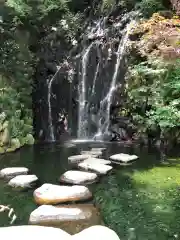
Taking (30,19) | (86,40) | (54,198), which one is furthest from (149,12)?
(54,198)

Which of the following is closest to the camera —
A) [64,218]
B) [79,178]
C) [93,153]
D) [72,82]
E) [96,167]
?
[64,218]

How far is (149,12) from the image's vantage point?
13.8 meters

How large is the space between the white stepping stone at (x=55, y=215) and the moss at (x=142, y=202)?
44cm

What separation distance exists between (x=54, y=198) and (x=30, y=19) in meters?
11.4

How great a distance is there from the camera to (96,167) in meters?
7.93

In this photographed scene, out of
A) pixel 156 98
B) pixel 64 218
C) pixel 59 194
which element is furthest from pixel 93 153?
pixel 64 218

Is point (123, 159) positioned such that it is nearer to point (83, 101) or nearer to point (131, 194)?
point (131, 194)

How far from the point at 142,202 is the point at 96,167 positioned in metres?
2.06

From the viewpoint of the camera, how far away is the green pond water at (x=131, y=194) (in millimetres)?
5152

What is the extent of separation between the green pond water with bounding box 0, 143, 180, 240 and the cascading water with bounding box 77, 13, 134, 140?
3.07 meters

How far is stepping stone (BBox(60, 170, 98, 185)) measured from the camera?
7.03m

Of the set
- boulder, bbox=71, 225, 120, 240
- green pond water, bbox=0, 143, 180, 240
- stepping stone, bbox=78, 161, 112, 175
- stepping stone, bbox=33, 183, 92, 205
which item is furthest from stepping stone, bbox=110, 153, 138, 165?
boulder, bbox=71, 225, 120, 240

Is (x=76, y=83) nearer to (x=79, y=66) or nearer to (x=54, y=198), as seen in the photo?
(x=79, y=66)

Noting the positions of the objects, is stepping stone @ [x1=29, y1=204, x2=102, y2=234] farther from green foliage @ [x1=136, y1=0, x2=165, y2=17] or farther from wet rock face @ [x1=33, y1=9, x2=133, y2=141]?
green foliage @ [x1=136, y1=0, x2=165, y2=17]
